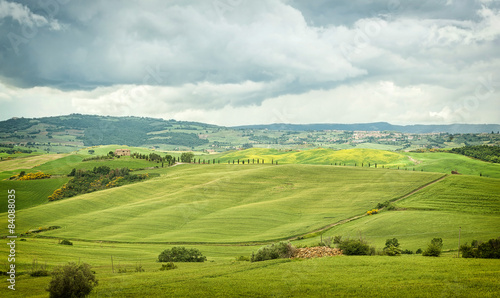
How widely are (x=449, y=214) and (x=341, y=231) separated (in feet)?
80.3

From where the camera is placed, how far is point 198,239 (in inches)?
2894

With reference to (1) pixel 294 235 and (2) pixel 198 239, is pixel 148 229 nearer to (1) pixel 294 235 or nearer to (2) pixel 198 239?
(2) pixel 198 239

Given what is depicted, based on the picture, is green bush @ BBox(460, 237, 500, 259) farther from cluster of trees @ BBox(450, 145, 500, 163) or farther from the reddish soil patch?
cluster of trees @ BBox(450, 145, 500, 163)

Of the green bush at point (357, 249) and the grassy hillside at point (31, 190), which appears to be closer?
the green bush at point (357, 249)

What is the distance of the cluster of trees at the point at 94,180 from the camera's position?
5231 inches

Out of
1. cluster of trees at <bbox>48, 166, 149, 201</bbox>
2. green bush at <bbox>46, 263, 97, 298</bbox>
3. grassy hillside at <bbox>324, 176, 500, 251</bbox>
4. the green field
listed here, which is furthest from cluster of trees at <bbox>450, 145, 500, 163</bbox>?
green bush at <bbox>46, 263, 97, 298</bbox>

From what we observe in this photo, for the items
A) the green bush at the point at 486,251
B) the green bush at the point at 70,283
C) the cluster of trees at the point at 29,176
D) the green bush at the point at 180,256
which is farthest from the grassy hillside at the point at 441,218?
the cluster of trees at the point at 29,176

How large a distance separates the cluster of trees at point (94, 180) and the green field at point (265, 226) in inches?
243

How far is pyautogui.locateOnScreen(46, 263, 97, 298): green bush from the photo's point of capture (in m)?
28.5

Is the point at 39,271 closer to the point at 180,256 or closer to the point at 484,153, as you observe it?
the point at 180,256

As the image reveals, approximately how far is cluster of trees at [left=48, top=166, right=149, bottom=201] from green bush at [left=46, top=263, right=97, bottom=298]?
4442 inches

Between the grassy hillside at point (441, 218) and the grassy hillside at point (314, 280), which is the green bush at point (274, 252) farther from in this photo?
the grassy hillside at point (441, 218)

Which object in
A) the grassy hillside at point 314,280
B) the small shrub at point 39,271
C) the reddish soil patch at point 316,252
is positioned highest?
the grassy hillside at point 314,280

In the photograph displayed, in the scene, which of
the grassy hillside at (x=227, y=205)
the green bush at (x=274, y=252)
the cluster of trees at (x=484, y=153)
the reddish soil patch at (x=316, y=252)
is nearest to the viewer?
the green bush at (x=274, y=252)
